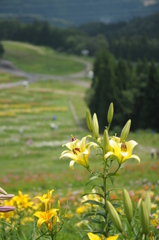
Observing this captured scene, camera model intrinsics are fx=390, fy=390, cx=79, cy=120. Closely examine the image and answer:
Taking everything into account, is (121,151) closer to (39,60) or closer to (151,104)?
(151,104)

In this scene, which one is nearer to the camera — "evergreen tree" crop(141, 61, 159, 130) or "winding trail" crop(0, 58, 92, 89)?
"evergreen tree" crop(141, 61, 159, 130)

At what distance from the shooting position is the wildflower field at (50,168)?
263 cm

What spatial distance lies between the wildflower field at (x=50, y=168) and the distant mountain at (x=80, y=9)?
331 ft

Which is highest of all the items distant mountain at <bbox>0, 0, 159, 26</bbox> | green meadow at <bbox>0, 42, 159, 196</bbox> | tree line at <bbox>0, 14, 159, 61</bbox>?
distant mountain at <bbox>0, 0, 159, 26</bbox>

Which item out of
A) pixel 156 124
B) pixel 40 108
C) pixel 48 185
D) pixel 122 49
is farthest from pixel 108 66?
pixel 122 49

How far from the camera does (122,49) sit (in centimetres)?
6862

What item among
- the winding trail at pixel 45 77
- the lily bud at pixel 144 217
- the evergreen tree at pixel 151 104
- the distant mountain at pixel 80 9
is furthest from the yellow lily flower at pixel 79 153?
the distant mountain at pixel 80 9

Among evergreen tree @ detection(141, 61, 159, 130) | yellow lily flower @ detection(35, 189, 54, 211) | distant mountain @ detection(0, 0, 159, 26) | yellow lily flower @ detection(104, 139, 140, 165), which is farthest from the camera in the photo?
distant mountain @ detection(0, 0, 159, 26)

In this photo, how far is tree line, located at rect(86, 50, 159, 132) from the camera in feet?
82.4

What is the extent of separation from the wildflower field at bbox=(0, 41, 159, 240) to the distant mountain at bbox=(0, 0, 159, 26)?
331 ft

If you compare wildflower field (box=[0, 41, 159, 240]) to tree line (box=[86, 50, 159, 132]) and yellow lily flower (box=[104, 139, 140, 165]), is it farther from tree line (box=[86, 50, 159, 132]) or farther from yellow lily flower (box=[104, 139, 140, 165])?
tree line (box=[86, 50, 159, 132])

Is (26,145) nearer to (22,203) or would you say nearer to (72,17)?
(22,203)

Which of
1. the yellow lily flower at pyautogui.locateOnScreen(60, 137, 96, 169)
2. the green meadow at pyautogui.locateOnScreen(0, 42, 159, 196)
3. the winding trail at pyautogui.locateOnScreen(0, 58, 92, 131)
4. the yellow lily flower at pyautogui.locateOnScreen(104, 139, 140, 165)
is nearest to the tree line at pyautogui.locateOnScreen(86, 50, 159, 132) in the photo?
the green meadow at pyautogui.locateOnScreen(0, 42, 159, 196)

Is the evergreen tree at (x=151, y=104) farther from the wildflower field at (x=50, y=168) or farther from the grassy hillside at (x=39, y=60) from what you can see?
the grassy hillside at (x=39, y=60)
